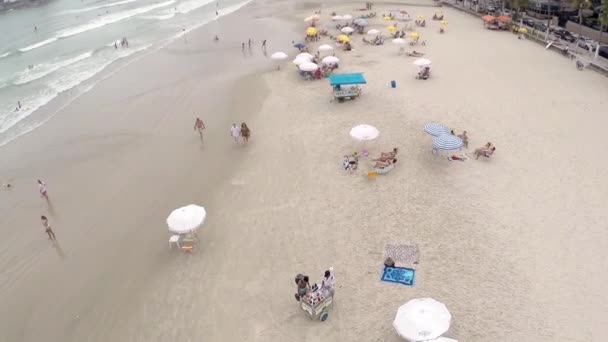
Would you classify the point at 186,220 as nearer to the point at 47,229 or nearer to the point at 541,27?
the point at 47,229

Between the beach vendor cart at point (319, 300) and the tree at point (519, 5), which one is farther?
the tree at point (519, 5)

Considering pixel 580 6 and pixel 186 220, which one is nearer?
pixel 186 220

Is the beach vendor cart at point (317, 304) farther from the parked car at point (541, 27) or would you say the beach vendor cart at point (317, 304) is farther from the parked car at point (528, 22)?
the parked car at point (528, 22)

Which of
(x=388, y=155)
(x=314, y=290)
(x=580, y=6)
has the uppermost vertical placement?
(x=580, y=6)

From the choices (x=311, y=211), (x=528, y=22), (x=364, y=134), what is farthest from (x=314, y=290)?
(x=528, y=22)

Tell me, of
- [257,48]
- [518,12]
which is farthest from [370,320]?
[518,12]

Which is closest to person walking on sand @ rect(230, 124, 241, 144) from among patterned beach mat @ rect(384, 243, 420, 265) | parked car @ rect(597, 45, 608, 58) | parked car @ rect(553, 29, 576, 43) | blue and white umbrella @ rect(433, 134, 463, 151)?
blue and white umbrella @ rect(433, 134, 463, 151)

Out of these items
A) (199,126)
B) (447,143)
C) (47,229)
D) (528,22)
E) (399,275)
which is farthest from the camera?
(528,22)

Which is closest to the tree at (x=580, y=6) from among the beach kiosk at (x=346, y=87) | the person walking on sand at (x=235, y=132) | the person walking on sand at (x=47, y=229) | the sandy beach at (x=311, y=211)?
the sandy beach at (x=311, y=211)
